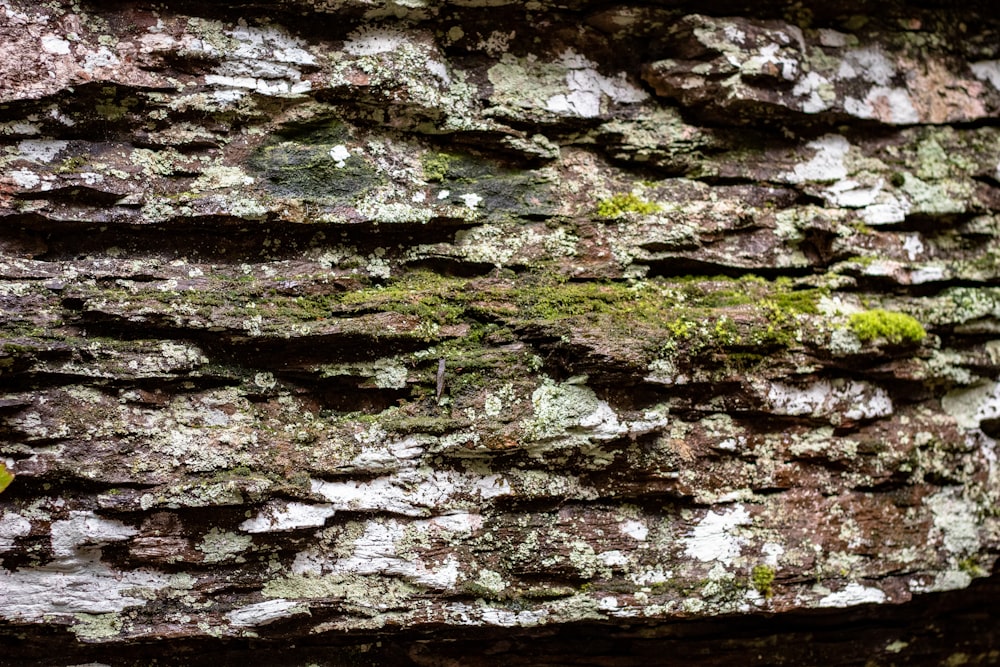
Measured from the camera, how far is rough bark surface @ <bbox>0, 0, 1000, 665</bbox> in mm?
2445

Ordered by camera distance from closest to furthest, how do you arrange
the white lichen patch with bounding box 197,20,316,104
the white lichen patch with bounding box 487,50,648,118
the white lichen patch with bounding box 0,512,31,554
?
1. the white lichen patch with bounding box 0,512,31,554
2. the white lichen patch with bounding box 197,20,316,104
3. the white lichen patch with bounding box 487,50,648,118

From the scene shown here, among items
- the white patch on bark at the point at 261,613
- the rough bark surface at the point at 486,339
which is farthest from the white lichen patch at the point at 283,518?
the white patch on bark at the point at 261,613

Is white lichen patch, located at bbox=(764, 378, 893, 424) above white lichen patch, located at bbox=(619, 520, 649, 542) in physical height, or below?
above

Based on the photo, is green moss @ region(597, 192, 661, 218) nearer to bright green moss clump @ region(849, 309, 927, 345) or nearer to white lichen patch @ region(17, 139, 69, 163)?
bright green moss clump @ region(849, 309, 927, 345)

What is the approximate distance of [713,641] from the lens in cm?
286

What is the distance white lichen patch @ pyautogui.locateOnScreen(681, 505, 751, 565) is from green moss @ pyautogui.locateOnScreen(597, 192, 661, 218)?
1.36 metres

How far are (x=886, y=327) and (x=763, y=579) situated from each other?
1.26 m

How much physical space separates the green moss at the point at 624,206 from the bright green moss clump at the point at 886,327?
1.05 metres

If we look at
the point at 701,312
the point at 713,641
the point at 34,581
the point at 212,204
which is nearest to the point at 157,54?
the point at 212,204

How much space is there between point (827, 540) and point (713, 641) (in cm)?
68

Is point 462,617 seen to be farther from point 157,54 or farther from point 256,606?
point 157,54

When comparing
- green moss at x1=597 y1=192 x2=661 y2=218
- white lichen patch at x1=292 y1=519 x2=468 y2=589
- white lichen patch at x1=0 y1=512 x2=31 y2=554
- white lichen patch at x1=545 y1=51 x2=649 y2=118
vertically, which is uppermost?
white lichen patch at x1=545 y1=51 x2=649 y2=118

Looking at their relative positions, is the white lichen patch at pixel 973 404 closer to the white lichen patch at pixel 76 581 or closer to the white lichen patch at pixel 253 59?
the white lichen patch at pixel 253 59

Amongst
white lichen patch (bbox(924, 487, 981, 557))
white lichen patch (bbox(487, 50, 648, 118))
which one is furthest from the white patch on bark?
white lichen patch (bbox(924, 487, 981, 557))
